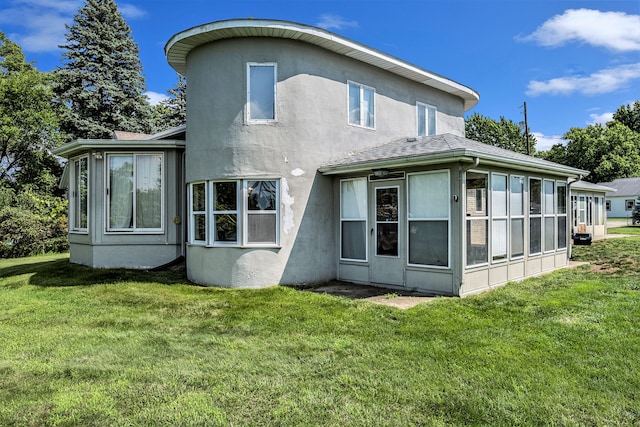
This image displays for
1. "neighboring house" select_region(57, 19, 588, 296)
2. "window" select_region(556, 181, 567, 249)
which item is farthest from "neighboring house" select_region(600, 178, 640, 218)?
"neighboring house" select_region(57, 19, 588, 296)

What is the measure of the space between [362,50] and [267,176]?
395 cm

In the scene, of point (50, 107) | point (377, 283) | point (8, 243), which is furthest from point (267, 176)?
point (50, 107)

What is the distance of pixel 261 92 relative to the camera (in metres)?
8.93

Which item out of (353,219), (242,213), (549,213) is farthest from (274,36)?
(549,213)

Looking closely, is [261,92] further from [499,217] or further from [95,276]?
[95,276]

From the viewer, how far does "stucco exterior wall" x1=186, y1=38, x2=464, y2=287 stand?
28.7 ft

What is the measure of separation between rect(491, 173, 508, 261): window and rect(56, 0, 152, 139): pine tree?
950 inches

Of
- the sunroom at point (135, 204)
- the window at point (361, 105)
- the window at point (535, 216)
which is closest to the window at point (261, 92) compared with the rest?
the window at point (361, 105)

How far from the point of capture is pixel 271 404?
344 cm

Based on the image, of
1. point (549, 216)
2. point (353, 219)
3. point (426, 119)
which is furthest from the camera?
point (426, 119)

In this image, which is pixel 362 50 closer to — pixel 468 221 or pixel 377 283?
pixel 468 221

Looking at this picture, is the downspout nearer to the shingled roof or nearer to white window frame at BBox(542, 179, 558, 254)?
the shingled roof

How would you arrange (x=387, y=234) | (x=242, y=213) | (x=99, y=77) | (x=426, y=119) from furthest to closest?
(x=99, y=77), (x=426, y=119), (x=242, y=213), (x=387, y=234)

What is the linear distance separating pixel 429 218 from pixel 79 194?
10076 millimetres
